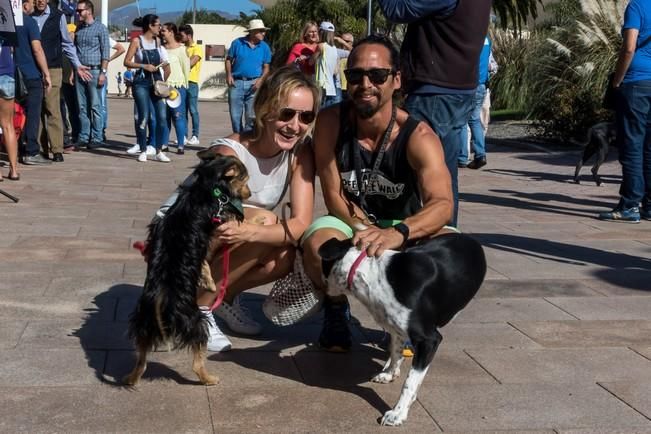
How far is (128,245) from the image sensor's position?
7.01m

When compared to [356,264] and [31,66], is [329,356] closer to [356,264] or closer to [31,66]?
[356,264]

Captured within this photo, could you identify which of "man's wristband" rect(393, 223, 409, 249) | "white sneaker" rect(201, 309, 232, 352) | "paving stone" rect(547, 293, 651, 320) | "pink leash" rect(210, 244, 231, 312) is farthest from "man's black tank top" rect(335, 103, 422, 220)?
"paving stone" rect(547, 293, 651, 320)

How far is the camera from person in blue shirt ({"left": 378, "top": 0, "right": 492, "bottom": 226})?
16.4ft

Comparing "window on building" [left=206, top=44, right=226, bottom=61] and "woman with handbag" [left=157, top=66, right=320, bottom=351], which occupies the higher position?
"woman with handbag" [left=157, top=66, right=320, bottom=351]

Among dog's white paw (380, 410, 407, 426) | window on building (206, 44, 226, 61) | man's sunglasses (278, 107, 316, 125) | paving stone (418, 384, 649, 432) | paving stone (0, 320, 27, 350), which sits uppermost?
man's sunglasses (278, 107, 316, 125)

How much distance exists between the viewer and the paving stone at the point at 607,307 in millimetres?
5387

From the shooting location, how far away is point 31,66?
11297 mm

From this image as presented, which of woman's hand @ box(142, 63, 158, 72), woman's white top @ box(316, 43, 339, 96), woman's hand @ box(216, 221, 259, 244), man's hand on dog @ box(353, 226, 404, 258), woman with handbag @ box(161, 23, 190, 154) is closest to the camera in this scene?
man's hand on dog @ box(353, 226, 404, 258)

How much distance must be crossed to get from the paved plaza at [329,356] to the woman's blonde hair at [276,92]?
3.73 ft

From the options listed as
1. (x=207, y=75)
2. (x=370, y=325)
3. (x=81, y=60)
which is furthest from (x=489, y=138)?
(x=207, y=75)

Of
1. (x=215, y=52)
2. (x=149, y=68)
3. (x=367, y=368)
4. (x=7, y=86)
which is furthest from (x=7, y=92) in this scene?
(x=215, y=52)

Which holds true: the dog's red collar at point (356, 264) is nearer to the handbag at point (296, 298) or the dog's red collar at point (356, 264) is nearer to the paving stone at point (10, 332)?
the handbag at point (296, 298)

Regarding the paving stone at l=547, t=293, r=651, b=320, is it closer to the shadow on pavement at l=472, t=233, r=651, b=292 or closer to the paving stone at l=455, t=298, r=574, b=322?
the paving stone at l=455, t=298, r=574, b=322

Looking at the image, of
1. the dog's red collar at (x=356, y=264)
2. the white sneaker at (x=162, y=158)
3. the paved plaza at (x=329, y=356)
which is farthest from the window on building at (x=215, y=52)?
the dog's red collar at (x=356, y=264)
